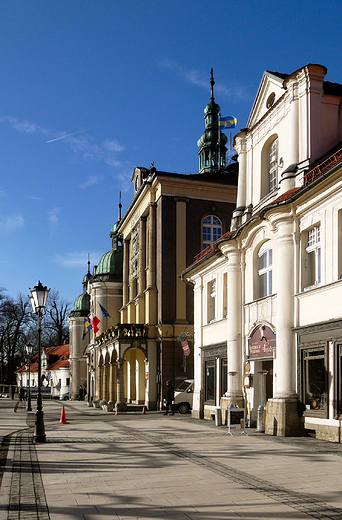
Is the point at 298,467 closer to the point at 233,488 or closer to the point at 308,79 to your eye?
the point at 233,488

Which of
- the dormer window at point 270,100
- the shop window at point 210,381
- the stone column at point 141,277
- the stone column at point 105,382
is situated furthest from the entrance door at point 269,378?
the stone column at point 105,382

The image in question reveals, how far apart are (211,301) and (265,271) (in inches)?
289

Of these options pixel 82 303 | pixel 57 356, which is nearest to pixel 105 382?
pixel 82 303

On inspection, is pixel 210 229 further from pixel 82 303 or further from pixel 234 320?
pixel 82 303

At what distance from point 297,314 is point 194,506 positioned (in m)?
11.3

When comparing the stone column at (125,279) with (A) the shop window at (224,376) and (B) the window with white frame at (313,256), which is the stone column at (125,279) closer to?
(A) the shop window at (224,376)

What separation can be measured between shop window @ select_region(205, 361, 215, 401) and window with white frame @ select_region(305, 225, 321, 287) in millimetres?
10116

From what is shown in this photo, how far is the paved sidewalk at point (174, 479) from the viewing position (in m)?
8.10

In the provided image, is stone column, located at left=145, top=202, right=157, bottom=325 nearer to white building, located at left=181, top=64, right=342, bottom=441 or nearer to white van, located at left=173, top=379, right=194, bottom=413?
white van, located at left=173, top=379, right=194, bottom=413

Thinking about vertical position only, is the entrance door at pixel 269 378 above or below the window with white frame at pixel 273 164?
below

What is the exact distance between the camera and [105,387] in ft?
148

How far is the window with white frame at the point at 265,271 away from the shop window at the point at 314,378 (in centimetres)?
374

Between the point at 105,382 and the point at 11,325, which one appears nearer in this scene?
the point at 105,382

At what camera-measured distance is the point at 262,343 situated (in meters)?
21.3
